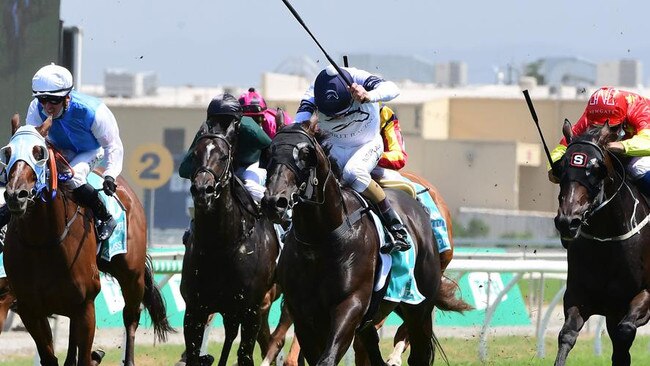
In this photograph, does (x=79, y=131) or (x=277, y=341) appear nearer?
(x=79, y=131)

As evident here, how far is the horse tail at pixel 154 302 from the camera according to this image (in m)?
10.2

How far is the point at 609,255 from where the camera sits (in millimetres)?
8734

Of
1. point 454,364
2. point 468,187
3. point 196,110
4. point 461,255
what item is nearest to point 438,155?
point 468,187

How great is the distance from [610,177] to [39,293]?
3.37 metres

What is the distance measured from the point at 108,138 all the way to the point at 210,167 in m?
0.94

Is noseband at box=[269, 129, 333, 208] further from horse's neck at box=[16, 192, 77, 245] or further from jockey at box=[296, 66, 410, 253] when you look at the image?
horse's neck at box=[16, 192, 77, 245]

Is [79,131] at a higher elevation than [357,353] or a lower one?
higher

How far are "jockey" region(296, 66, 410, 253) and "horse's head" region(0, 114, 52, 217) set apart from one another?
4.87 ft

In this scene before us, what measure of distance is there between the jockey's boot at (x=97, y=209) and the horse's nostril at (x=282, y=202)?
2.01 meters

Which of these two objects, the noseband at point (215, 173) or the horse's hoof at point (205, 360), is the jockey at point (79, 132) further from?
the horse's hoof at point (205, 360)

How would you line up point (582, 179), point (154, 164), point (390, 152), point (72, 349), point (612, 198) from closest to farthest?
point (582, 179) → point (72, 349) → point (612, 198) → point (390, 152) → point (154, 164)

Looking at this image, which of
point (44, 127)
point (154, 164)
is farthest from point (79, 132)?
point (154, 164)

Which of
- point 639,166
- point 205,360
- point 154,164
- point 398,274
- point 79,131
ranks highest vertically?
point 79,131

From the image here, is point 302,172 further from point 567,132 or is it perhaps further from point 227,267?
point 567,132
